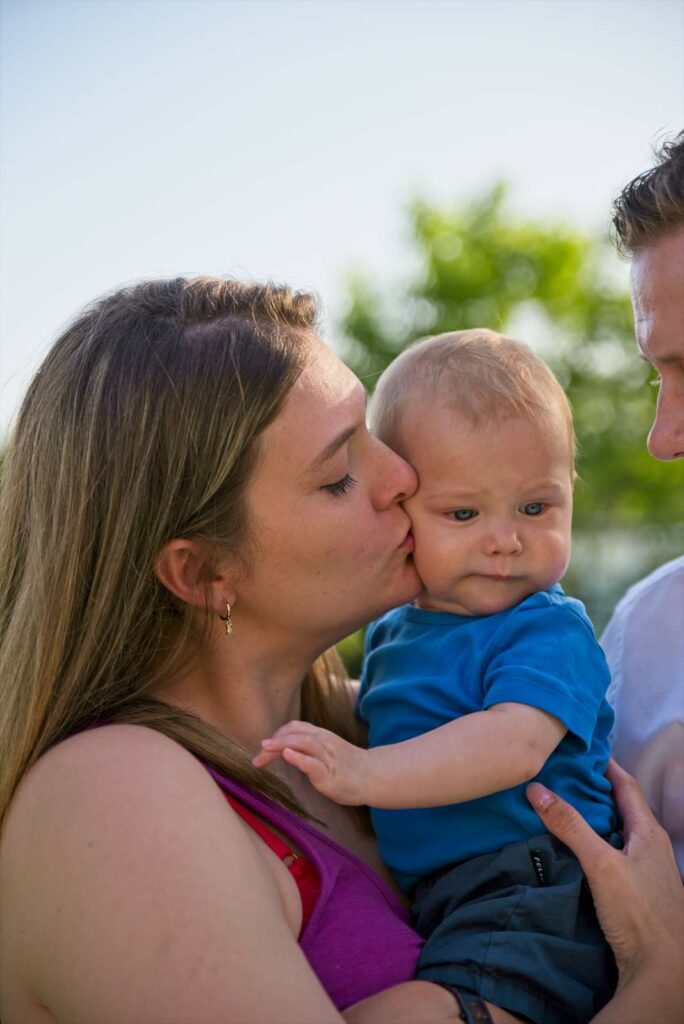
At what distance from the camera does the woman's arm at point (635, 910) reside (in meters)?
2.43

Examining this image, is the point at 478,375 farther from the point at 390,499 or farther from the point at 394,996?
the point at 394,996

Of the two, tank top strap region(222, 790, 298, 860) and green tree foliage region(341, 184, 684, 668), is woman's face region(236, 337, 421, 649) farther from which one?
green tree foliage region(341, 184, 684, 668)

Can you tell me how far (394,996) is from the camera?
2307 millimetres

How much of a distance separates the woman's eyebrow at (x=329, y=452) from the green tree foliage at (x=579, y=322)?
17747 mm

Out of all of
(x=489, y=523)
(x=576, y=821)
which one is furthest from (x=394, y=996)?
(x=489, y=523)

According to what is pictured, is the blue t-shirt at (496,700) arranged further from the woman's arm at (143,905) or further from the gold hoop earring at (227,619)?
the woman's arm at (143,905)

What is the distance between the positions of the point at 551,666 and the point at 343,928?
0.76 meters

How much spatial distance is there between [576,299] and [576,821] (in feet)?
67.7

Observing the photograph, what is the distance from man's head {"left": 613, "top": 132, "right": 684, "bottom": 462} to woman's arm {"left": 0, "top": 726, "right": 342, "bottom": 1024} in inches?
61.6

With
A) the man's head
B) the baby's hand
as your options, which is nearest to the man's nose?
the man's head

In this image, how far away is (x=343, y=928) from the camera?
2.42m

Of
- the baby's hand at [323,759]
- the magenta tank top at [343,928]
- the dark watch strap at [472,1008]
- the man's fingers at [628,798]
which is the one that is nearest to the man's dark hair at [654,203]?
the man's fingers at [628,798]

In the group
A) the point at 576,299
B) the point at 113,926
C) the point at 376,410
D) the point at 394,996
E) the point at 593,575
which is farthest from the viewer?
the point at 576,299

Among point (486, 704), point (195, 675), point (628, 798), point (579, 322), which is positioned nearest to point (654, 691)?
point (628, 798)
